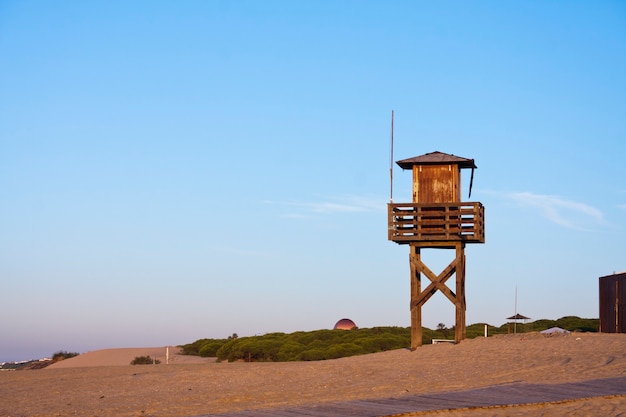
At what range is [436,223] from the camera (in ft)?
94.2

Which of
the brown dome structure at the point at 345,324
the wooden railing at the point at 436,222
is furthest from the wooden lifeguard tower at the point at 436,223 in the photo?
the brown dome structure at the point at 345,324

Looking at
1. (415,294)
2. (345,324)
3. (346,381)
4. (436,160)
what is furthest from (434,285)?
(345,324)

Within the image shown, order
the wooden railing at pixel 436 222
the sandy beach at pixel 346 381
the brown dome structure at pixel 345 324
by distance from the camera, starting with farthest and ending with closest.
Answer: the brown dome structure at pixel 345 324, the wooden railing at pixel 436 222, the sandy beach at pixel 346 381

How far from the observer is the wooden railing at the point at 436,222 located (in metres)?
28.6

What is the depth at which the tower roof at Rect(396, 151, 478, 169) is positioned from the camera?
1151 inches

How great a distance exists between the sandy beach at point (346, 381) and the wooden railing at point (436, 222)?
349cm

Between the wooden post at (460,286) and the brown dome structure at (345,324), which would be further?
the brown dome structure at (345,324)

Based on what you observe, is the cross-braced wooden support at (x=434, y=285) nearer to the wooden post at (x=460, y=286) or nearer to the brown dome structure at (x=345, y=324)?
the wooden post at (x=460, y=286)

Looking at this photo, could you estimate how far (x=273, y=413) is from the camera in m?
14.1

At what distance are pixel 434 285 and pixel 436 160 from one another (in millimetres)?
4078

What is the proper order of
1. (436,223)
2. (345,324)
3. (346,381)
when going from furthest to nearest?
(345,324) → (436,223) → (346,381)

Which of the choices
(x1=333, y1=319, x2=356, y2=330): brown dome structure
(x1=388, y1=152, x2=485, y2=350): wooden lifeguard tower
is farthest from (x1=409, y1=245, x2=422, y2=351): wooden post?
(x1=333, y1=319, x2=356, y2=330): brown dome structure

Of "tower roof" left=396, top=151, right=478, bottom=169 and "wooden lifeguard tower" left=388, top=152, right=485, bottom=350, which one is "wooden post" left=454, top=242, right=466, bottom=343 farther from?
"tower roof" left=396, top=151, right=478, bottom=169

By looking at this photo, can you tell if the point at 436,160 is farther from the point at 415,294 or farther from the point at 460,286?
the point at 415,294
